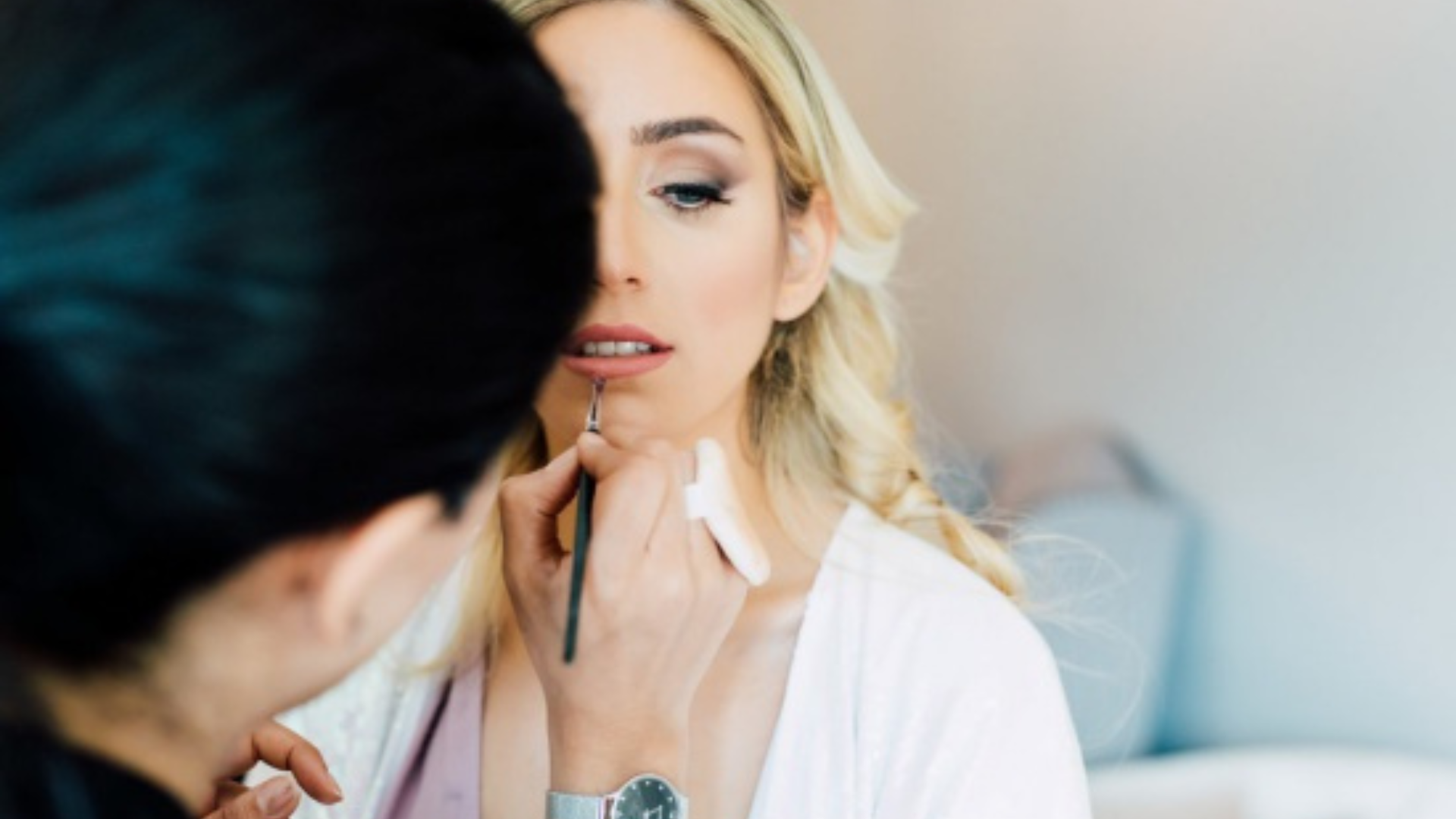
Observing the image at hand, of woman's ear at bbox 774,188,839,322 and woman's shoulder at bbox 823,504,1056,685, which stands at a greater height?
woman's ear at bbox 774,188,839,322

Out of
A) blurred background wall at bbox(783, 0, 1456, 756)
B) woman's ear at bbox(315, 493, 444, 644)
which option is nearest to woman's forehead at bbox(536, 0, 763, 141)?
woman's ear at bbox(315, 493, 444, 644)

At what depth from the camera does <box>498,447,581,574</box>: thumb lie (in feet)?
3.11

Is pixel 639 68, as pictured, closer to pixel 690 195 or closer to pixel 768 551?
pixel 690 195

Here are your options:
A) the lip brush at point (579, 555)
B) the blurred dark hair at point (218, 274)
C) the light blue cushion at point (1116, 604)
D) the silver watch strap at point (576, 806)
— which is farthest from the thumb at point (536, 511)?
the light blue cushion at point (1116, 604)

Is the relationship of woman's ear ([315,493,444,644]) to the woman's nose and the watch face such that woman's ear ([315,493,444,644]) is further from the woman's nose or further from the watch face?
the woman's nose

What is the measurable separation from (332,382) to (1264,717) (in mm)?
1459

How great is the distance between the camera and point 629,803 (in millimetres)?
887

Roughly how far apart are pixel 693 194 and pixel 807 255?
5.0 inches

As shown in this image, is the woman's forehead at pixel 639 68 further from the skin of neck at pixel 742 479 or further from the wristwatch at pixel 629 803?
the wristwatch at pixel 629 803

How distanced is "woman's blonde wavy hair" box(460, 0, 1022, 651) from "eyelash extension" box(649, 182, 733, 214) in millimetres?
67

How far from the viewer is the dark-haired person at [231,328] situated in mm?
518

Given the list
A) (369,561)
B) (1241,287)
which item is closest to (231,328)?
(369,561)

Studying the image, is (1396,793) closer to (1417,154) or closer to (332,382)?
(1417,154)

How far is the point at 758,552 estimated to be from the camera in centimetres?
97
